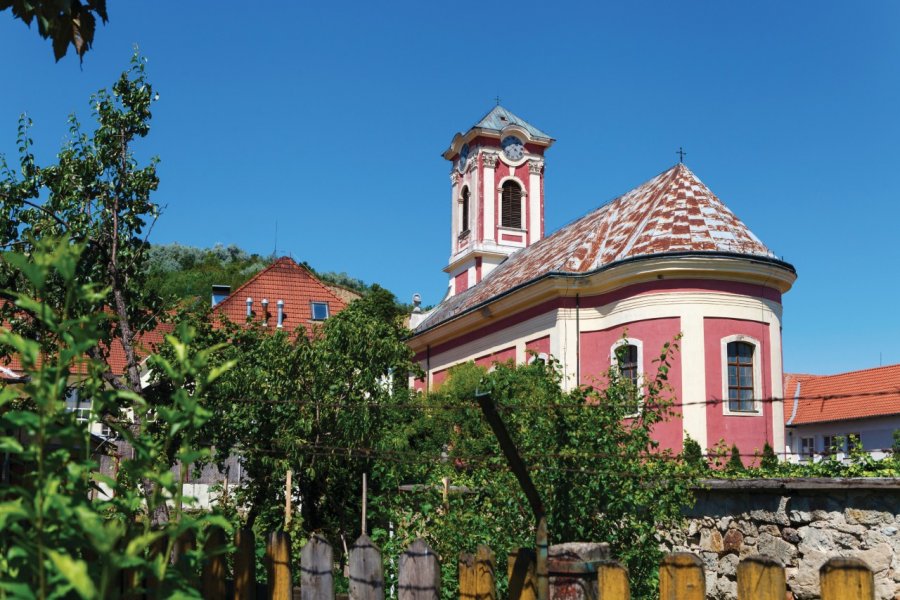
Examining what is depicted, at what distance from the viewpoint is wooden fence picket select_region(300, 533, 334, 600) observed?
374 cm

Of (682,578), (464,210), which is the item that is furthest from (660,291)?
(682,578)

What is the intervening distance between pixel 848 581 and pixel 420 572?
1568 mm

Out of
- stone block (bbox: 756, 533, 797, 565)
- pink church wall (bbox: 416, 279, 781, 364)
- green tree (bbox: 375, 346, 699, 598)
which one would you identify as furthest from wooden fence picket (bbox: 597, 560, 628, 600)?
pink church wall (bbox: 416, 279, 781, 364)

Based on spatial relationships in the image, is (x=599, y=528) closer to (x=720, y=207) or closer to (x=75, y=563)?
(x=75, y=563)

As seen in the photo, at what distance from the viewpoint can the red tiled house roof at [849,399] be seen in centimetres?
3944

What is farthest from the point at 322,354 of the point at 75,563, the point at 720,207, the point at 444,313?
the point at 444,313

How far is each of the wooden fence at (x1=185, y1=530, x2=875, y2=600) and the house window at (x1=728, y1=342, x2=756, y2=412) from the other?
19.4m

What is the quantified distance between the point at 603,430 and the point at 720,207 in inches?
742

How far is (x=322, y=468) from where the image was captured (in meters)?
12.8

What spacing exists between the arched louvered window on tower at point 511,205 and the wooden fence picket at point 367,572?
3188 centimetres

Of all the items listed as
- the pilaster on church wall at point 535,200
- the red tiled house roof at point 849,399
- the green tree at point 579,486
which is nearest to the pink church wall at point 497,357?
the pilaster on church wall at point 535,200

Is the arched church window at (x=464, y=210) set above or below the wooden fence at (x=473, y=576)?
above

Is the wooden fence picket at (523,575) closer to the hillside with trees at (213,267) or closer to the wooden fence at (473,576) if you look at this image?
Result: the wooden fence at (473,576)

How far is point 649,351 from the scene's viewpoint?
21703 mm
